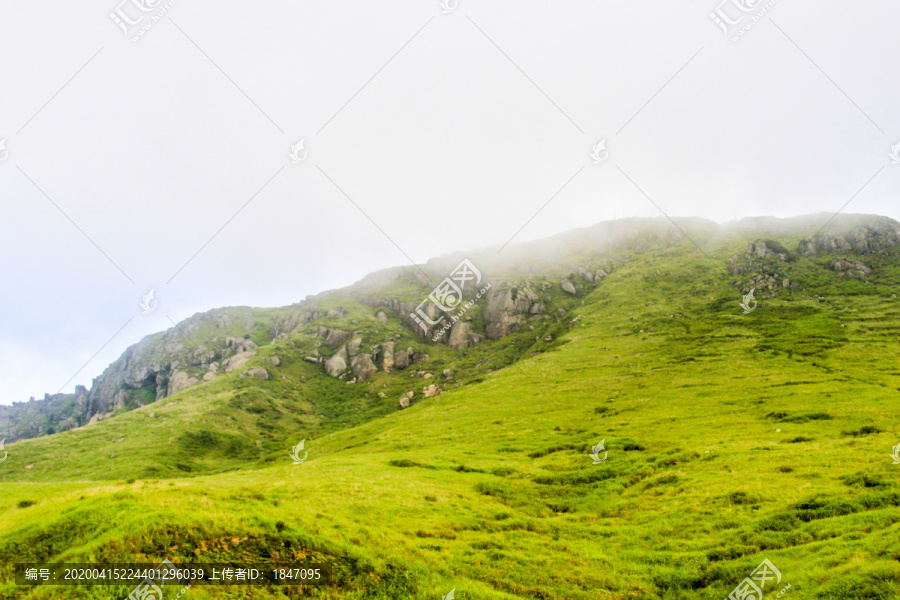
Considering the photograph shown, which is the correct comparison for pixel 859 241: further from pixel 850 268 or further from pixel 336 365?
pixel 336 365

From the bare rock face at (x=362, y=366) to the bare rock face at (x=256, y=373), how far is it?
126 feet

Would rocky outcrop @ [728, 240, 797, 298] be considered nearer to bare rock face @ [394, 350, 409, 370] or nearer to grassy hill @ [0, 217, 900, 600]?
grassy hill @ [0, 217, 900, 600]

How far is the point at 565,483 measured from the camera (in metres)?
37.7

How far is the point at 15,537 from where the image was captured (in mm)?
13164

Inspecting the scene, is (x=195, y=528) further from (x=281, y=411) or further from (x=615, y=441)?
(x=281, y=411)

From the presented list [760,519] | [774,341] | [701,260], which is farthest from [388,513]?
[701,260]

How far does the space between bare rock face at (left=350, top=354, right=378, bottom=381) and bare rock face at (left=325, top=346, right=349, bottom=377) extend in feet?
12.4

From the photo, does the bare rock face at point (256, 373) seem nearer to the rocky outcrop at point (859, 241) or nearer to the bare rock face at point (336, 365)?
the bare rock face at point (336, 365)

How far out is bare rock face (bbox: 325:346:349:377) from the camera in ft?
631

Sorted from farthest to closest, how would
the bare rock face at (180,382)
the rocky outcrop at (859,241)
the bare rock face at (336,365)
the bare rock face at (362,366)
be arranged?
the bare rock face at (180,382) < the bare rock face at (336,365) < the bare rock face at (362,366) < the rocky outcrop at (859,241)

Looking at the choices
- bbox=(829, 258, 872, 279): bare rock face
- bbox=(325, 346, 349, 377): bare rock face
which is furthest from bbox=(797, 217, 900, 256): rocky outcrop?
bbox=(325, 346, 349, 377): bare rock face

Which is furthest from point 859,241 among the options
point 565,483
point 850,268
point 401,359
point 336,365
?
point 336,365

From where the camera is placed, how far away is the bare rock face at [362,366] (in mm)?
189125

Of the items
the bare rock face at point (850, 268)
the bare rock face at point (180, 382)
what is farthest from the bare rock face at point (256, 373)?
the bare rock face at point (850, 268)
